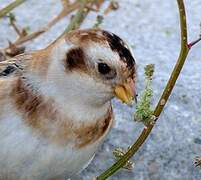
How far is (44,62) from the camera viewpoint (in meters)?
2.53

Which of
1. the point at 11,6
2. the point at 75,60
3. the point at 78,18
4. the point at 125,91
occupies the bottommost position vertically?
the point at 78,18

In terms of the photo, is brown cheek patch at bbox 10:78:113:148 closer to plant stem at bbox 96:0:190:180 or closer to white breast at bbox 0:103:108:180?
white breast at bbox 0:103:108:180

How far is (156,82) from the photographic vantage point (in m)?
3.50

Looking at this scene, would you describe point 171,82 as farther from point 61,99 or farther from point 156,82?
point 156,82

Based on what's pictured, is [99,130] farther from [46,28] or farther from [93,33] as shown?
[46,28]

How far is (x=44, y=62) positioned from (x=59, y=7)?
1.59m

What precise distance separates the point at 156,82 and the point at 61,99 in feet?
3.51

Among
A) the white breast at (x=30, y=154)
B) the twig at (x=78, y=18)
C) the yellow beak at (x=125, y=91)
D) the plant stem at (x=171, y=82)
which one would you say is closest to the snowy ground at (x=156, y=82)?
the twig at (x=78, y=18)

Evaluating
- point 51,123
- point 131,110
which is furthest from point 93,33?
point 131,110


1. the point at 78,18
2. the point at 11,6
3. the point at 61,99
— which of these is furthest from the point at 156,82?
the point at 61,99

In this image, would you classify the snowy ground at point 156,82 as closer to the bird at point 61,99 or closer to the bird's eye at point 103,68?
the bird at point 61,99

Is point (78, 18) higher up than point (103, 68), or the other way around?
point (103, 68)

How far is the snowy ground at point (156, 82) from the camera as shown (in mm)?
3139

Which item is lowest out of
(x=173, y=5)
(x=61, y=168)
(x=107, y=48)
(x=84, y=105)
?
(x=173, y=5)
